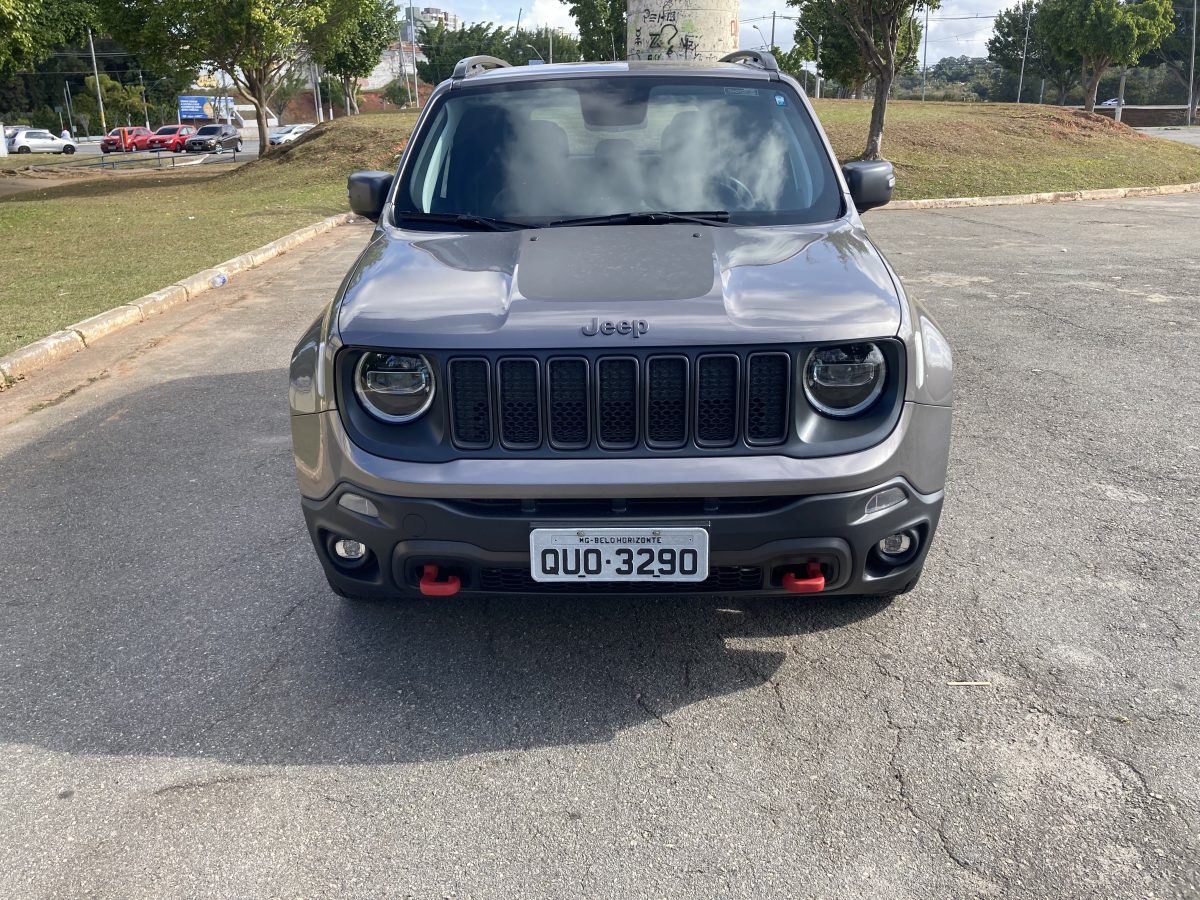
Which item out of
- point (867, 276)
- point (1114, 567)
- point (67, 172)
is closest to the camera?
point (867, 276)

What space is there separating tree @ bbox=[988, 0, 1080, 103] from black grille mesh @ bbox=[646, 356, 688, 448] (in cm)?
7766

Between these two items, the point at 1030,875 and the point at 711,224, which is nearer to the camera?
the point at 1030,875

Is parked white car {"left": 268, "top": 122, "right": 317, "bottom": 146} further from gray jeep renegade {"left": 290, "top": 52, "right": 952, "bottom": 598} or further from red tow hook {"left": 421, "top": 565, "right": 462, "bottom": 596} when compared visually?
red tow hook {"left": 421, "top": 565, "right": 462, "bottom": 596}

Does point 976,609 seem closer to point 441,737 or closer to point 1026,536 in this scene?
point 1026,536

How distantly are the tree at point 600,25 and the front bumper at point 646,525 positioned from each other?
56799mm

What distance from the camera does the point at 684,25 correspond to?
1434 centimetres

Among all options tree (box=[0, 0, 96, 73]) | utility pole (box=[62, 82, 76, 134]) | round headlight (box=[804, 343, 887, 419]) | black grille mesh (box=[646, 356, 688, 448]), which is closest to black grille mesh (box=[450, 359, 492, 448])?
black grille mesh (box=[646, 356, 688, 448])

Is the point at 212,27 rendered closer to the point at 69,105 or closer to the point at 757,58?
the point at 757,58

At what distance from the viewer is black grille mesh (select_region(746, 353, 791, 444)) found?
9.35ft

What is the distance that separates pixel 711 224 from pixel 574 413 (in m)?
1.19

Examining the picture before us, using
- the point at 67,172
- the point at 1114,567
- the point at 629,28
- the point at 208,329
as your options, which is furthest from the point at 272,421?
the point at 67,172

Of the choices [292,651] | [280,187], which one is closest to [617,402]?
[292,651]

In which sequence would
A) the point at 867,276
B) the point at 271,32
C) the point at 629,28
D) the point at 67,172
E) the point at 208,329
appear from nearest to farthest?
the point at 867,276
the point at 208,329
the point at 629,28
the point at 271,32
the point at 67,172

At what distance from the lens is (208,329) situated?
8.53 m
